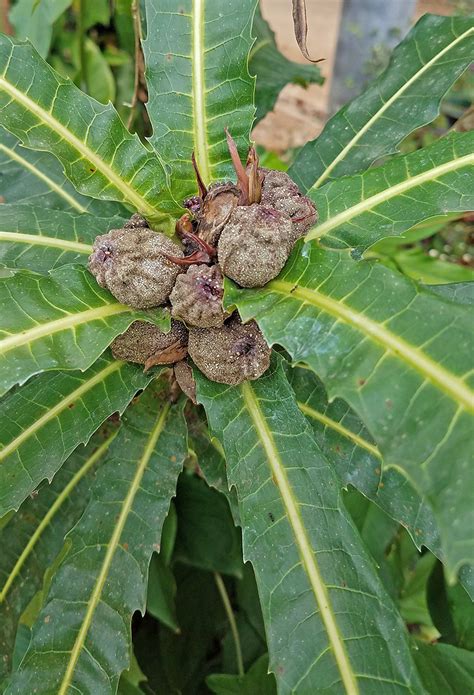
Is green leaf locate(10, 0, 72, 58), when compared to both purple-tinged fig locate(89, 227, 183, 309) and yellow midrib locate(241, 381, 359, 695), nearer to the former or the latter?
purple-tinged fig locate(89, 227, 183, 309)

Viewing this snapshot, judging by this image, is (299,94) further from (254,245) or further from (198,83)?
(254,245)

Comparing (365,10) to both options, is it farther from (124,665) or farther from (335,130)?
(124,665)

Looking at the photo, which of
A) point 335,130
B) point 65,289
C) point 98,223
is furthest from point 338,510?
point 335,130

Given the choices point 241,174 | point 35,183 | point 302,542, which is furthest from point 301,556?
point 35,183

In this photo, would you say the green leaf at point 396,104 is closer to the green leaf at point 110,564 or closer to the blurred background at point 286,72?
the blurred background at point 286,72

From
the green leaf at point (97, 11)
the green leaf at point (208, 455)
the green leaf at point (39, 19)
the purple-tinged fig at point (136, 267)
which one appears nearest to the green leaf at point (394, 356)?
the purple-tinged fig at point (136, 267)
